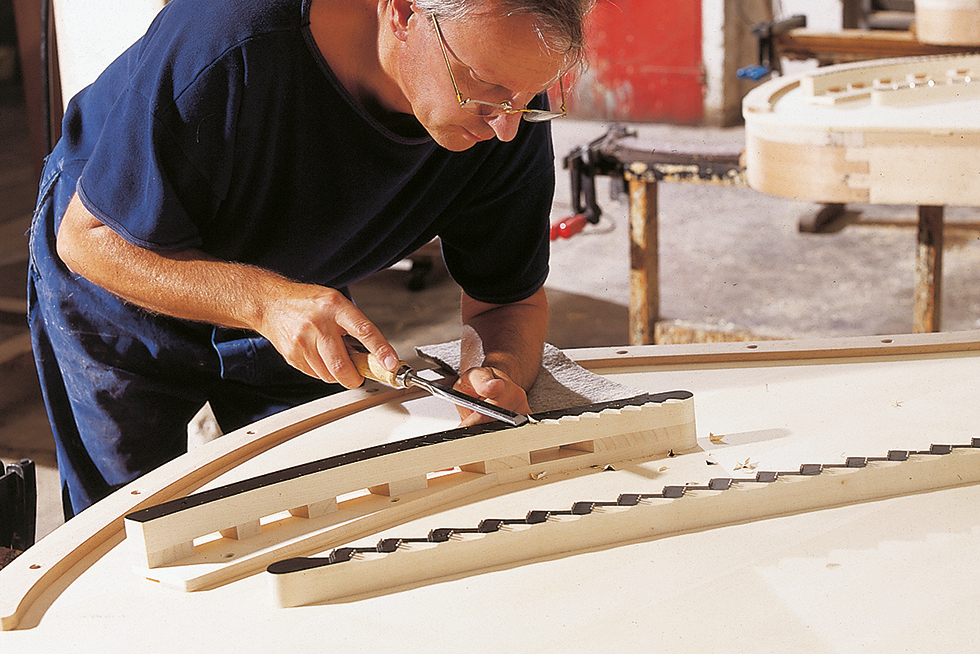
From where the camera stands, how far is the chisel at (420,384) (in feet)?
4.78

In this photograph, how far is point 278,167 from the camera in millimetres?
1701

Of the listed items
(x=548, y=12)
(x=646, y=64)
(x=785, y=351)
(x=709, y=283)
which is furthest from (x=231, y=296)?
(x=646, y=64)

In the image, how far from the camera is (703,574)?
121cm

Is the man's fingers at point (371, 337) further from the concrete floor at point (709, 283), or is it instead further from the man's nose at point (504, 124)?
the concrete floor at point (709, 283)

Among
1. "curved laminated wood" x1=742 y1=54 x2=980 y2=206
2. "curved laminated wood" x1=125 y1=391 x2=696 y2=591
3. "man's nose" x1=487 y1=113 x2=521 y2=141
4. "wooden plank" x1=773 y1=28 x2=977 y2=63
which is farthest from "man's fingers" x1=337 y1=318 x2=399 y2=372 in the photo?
"wooden plank" x1=773 y1=28 x2=977 y2=63

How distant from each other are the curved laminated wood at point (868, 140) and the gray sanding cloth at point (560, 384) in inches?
50.1

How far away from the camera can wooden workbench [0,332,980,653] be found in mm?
1108

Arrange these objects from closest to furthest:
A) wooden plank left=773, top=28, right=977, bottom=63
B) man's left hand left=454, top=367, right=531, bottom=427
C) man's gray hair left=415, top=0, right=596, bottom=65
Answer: man's gray hair left=415, top=0, right=596, bottom=65 < man's left hand left=454, top=367, right=531, bottom=427 < wooden plank left=773, top=28, right=977, bottom=63

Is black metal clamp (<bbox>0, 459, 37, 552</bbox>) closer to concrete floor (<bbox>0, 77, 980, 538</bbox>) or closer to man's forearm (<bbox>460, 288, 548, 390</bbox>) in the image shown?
man's forearm (<bbox>460, 288, 548, 390</bbox>)

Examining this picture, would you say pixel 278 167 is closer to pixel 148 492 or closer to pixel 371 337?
pixel 371 337

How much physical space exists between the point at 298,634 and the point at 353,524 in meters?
0.23

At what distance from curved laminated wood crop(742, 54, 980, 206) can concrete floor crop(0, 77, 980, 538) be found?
2.29 ft

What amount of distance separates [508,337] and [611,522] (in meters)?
0.62

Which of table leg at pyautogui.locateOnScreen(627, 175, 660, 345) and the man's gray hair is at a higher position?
the man's gray hair
